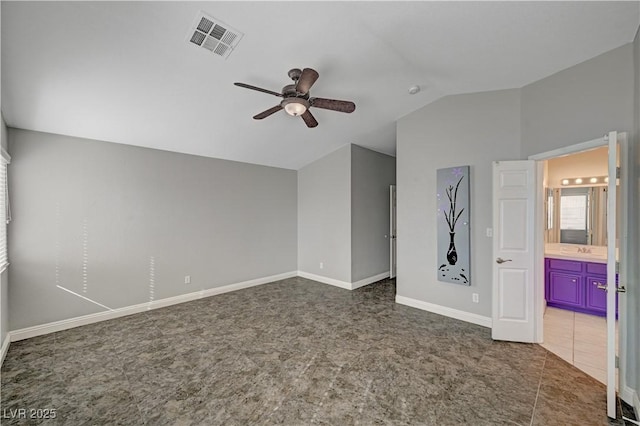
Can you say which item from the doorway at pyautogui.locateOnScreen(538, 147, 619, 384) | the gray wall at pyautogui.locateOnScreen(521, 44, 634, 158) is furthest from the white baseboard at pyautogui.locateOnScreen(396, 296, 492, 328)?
the gray wall at pyautogui.locateOnScreen(521, 44, 634, 158)

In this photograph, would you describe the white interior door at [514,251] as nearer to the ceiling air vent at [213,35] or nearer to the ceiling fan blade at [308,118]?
the ceiling fan blade at [308,118]

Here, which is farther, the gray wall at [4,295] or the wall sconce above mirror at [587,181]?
the wall sconce above mirror at [587,181]

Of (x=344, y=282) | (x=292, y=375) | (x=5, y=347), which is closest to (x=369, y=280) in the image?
(x=344, y=282)

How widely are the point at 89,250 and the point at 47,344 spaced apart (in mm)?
1174

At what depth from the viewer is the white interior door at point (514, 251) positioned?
3188 millimetres

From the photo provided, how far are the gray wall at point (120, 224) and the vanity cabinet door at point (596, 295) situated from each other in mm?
5467

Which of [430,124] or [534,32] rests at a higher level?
[534,32]

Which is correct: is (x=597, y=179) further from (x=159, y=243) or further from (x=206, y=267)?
(x=159, y=243)

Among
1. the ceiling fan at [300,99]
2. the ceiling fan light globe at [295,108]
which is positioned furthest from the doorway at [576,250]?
the ceiling fan light globe at [295,108]

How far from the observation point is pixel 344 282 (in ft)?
17.8

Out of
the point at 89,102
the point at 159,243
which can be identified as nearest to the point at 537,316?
the point at 159,243

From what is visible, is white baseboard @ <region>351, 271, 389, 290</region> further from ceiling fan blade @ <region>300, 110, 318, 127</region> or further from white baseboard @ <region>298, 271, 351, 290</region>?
ceiling fan blade @ <region>300, 110, 318, 127</region>

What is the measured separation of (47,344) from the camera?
313 centimetres

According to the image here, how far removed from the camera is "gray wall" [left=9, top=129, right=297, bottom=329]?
331cm
